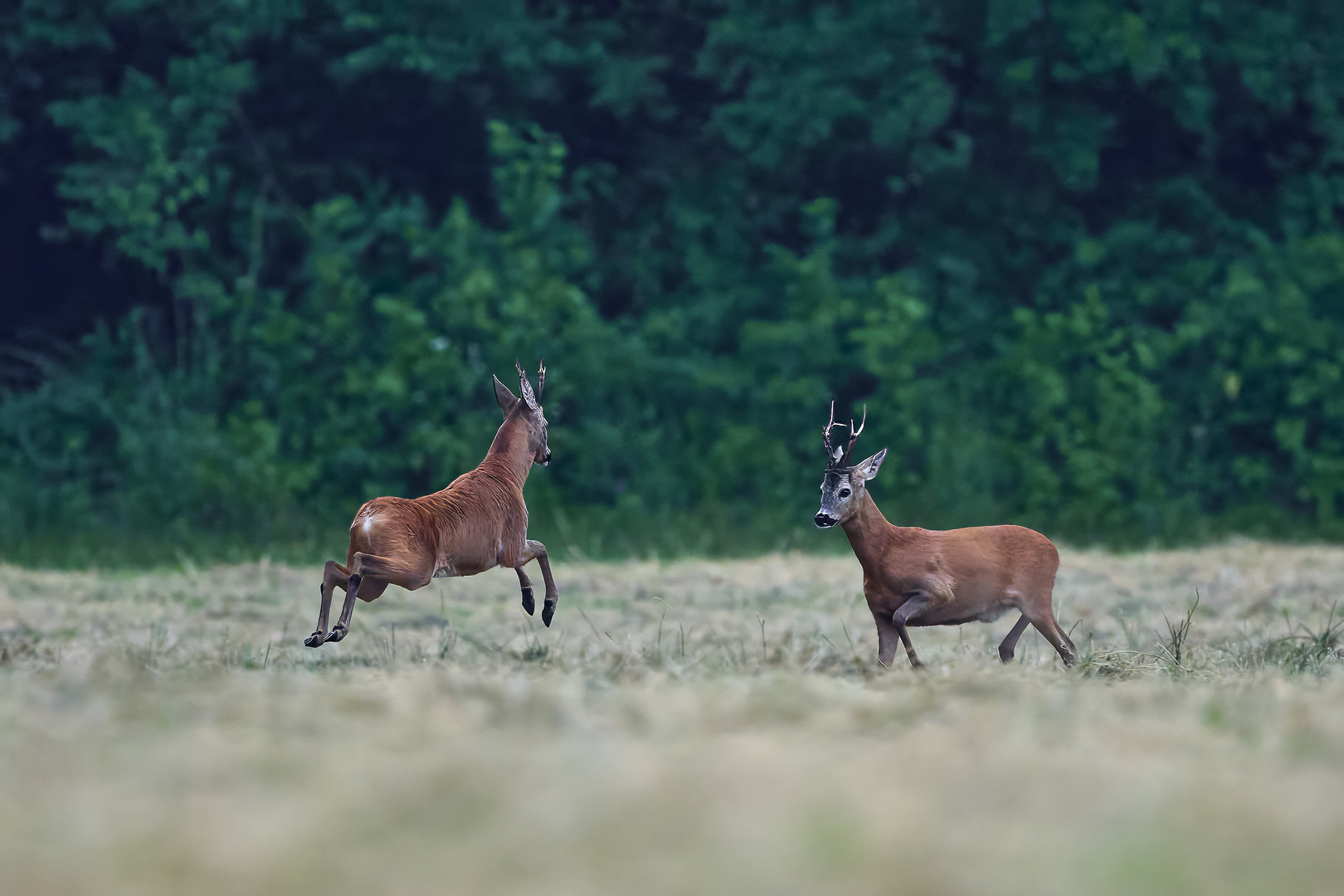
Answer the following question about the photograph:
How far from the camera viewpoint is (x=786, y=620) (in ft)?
27.7

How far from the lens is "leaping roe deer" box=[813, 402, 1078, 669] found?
243 inches

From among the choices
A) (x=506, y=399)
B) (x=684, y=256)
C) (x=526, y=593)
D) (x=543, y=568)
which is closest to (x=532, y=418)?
(x=506, y=399)

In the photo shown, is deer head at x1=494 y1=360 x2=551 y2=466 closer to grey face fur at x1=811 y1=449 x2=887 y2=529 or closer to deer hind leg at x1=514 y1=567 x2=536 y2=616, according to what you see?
deer hind leg at x1=514 y1=567 x2=536 y2=616

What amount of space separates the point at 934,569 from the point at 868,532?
0.30 meters

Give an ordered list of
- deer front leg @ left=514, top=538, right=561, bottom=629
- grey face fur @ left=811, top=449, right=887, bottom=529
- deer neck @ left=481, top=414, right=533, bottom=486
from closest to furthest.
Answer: grey face fur @ left=811, top=449, right=887, bottom=529, deer front leg @ left=514, top=538, right=561, bottom=629, deer neck @ left=481, top=414, right=533, bottom=486

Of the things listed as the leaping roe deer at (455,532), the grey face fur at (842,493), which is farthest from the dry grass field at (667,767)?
the grey face fur at (842,493)

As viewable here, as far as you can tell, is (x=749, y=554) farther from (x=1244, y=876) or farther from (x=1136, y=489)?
(x=1244, y=876)

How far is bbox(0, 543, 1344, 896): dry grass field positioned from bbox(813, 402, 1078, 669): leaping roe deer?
214mm

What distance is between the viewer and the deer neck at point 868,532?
247 inches

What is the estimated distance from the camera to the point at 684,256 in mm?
17172

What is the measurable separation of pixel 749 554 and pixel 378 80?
730cm

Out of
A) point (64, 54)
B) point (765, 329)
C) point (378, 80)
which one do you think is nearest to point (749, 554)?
point (765, 329)

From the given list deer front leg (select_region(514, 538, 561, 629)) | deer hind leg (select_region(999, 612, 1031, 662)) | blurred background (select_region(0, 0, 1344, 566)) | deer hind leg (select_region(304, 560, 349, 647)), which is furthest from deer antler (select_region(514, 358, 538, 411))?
blurred background (select_region(0, 0, 1344, 566))

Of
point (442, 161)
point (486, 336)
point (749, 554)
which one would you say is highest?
point (442, 161)
